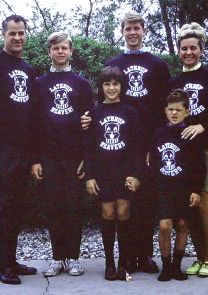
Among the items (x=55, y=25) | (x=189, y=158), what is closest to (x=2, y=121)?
(x=189, y=158)

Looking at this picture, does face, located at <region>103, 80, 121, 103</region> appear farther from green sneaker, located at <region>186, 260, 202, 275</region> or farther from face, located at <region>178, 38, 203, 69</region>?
green sneaker, located at <region>186, 260, 202, 275</region>

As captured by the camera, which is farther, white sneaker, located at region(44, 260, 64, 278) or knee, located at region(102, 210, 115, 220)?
white sneaker, located at region(44, 260, 64, 278)

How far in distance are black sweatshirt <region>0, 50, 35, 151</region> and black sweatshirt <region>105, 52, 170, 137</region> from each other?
89cm

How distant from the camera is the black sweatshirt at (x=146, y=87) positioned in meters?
4.07

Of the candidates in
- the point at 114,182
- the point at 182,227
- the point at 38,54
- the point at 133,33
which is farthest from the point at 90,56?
the point at 182,227

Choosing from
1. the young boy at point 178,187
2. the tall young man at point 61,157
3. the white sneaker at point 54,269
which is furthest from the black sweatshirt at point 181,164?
the white sneaker at point 54,269

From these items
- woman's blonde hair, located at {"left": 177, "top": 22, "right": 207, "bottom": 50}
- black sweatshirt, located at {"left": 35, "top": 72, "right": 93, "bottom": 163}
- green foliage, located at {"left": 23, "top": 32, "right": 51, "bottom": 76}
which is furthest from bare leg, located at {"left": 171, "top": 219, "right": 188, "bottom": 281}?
green foliage, located at {"left": 23, "top": 32, "right": 51, "bottom": 76}

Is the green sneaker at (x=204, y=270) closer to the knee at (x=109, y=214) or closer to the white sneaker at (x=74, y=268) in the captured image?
the knee at (x=109, y=214)

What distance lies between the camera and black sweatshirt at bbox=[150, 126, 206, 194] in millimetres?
3748

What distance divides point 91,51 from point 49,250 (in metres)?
3.67

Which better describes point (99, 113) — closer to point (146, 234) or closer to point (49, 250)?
point (146, 234)

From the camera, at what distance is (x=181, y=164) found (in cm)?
376

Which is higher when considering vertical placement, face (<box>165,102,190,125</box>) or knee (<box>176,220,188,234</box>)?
face (<box>165,102,190,125</box>)

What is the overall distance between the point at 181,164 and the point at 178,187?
0.65ft
